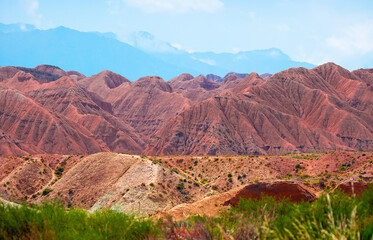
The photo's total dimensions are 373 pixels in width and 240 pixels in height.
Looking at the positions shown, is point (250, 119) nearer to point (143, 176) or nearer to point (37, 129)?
point (37, 129)

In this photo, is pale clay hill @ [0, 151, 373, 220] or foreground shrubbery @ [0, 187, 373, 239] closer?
foreground shrubbery @ [0, 187, 373, 239]

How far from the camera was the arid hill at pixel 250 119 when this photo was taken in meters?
121

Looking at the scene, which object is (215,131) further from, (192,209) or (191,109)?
(192,209)

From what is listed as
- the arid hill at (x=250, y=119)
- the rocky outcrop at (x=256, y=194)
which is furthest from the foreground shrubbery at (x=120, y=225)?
the arid hill at (x=250, y=119)

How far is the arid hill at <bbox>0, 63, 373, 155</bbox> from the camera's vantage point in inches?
4756

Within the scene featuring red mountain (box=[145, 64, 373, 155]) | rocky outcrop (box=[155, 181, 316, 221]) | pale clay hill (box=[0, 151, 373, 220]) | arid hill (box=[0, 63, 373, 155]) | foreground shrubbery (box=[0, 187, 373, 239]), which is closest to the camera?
foreground shrubbery (box=[0, 187, 373, 239])

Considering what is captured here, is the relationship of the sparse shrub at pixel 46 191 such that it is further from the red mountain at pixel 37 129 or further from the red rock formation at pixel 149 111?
the red rock formation at pixel 149 111

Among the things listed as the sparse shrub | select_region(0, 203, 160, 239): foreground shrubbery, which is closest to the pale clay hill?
the sparse shrub

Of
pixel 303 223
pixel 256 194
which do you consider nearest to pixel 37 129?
pixel 256 194

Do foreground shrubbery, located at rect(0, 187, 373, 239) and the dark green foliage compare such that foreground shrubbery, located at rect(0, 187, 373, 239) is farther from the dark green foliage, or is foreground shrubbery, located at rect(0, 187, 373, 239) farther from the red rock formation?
the red rock formation

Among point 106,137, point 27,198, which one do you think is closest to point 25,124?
point 106,137

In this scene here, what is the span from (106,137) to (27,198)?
91422 mm

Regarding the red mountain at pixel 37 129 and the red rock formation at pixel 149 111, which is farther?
the red rock formation at pixel 149 111

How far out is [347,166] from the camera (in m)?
58.4
